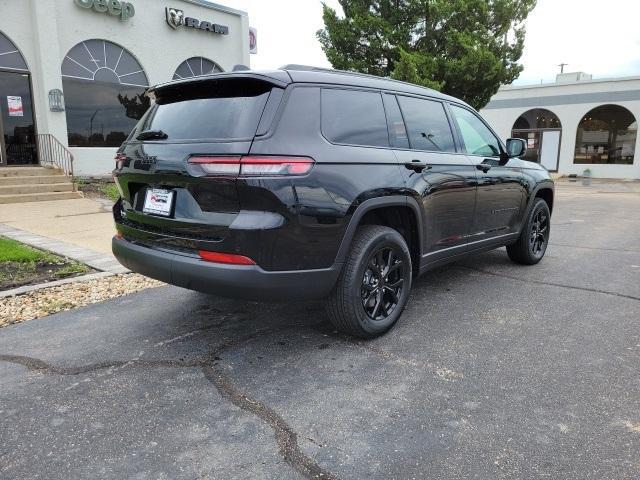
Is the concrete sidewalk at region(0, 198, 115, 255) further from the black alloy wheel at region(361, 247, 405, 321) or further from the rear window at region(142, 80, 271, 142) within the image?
the black alloy wheel at region(361, 247, 405, 321)

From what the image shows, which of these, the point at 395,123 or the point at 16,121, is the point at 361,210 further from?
the point at 16,121

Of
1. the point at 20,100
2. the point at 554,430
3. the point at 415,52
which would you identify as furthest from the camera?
the point at 415,52

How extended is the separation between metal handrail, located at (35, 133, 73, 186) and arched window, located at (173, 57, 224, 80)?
4339 mm

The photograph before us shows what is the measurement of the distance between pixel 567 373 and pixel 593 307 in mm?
1525

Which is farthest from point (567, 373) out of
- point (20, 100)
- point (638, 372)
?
point (20, 100)

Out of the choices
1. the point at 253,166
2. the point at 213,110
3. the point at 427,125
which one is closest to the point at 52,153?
the point at 213,110

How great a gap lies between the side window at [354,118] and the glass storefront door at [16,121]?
40.4 feet

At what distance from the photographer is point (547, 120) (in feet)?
86.0

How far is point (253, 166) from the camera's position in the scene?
9.36ft

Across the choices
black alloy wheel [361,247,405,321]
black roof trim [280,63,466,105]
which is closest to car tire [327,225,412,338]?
black alloy wheel [361,247,405,321]

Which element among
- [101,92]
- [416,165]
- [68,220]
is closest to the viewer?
[416,165]

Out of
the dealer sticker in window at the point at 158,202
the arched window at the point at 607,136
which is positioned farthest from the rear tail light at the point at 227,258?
the arched window at the point at 607,136

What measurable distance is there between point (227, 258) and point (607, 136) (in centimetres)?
2699

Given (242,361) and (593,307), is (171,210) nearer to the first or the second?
(242,361)
